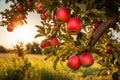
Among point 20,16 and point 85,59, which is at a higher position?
point 20,16

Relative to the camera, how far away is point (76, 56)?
2.24 metres

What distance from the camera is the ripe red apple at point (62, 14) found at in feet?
6.63

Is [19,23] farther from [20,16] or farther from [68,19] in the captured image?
[68,19]

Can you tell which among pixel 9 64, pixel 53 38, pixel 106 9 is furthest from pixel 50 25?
pixel 9 64

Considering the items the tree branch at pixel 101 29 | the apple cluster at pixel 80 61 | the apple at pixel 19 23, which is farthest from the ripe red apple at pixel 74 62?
the apple at pixel 19 23

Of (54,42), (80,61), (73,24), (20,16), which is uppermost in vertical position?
(20,16)

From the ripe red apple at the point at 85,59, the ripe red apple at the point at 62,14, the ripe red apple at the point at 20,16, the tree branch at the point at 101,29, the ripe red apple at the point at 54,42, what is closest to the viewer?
the ripe red apple at the point at 62,14

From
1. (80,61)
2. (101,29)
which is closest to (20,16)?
(101,29)

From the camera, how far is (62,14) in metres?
2.01

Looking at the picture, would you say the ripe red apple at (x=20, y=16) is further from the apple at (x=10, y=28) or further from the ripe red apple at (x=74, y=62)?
the ripe red apple at (x=74, y=62)

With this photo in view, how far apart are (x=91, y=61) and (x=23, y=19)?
1.62m

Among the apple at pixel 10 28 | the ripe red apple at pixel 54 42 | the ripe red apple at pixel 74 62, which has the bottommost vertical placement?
the ripe red apple at pixel 74 62

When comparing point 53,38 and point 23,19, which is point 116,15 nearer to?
point 53,38

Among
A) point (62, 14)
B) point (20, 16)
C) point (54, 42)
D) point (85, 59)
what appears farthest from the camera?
point (20, 16)
